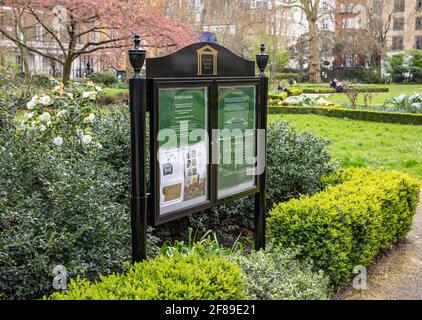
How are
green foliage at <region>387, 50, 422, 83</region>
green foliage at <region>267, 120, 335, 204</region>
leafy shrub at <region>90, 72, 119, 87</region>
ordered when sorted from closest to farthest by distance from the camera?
green foliage at <region>267, 120, 335, 204</region> < leafy shrub at <region>90, 72, 119, 87</region> < green foliage at <region>387, 50, 422, 83</region>

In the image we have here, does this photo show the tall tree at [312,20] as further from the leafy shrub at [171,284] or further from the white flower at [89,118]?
the leafy shrub at [171,284]

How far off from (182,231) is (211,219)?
31 cm

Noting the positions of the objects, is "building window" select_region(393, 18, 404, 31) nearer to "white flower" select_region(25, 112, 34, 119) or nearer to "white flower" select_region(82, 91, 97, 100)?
"white flower" select_region(82, 91, 97, 100)

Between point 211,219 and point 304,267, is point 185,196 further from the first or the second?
point 211,219

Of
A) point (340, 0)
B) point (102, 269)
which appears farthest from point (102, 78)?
point (102, 269)

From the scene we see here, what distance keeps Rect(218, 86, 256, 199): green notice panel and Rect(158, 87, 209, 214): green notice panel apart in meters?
0.20

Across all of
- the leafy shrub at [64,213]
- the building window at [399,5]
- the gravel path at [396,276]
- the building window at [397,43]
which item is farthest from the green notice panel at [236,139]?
the building window at [397,43]

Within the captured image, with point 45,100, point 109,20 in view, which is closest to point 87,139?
point 45,100

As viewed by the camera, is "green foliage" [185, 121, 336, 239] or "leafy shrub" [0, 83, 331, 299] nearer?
"leafy shrub" [0, 83, 331, 299]

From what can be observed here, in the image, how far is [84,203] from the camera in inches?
134

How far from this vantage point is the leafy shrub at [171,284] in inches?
102

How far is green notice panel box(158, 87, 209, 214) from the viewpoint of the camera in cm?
328

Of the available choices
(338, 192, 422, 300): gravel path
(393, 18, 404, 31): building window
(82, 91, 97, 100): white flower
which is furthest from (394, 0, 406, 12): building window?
(82, 91, 97, 100): white flower
